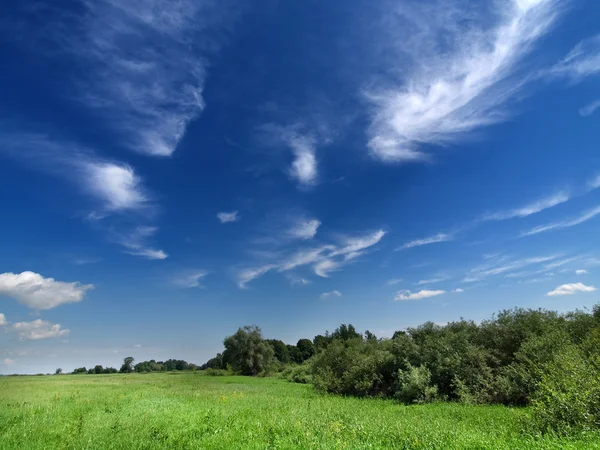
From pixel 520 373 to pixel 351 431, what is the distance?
43.0 feet

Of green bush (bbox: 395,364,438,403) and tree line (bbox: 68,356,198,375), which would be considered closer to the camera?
green bush (bbox: 395,364,438,403)

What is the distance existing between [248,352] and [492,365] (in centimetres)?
7224

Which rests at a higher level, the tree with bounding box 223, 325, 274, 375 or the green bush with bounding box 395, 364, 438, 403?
the tree with bounding box 223, 325, 274, 375

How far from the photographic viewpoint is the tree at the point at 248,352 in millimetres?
87188

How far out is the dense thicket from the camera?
1251 centimetres

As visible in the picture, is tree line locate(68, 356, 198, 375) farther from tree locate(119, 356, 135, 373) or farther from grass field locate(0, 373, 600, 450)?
grass field locate(0, 373, 600, 450)

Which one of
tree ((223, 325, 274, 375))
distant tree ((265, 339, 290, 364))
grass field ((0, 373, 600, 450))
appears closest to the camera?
grass field ((0, 373, 600, 450))

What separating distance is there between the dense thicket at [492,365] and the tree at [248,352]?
5238 centimetres

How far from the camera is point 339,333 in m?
51.2

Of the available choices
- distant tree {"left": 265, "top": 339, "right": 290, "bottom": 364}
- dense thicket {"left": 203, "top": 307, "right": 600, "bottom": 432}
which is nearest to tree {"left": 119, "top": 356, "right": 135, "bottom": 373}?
distant tree {"left": 265, "top": 339, "right": 290, "bottom": 364}

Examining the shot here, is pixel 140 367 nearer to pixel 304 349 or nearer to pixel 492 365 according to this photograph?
A: pixel 304 349

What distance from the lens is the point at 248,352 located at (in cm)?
8725

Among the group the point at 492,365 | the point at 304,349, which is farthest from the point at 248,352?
the point at 492,365

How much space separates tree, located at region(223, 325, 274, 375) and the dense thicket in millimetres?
52384
